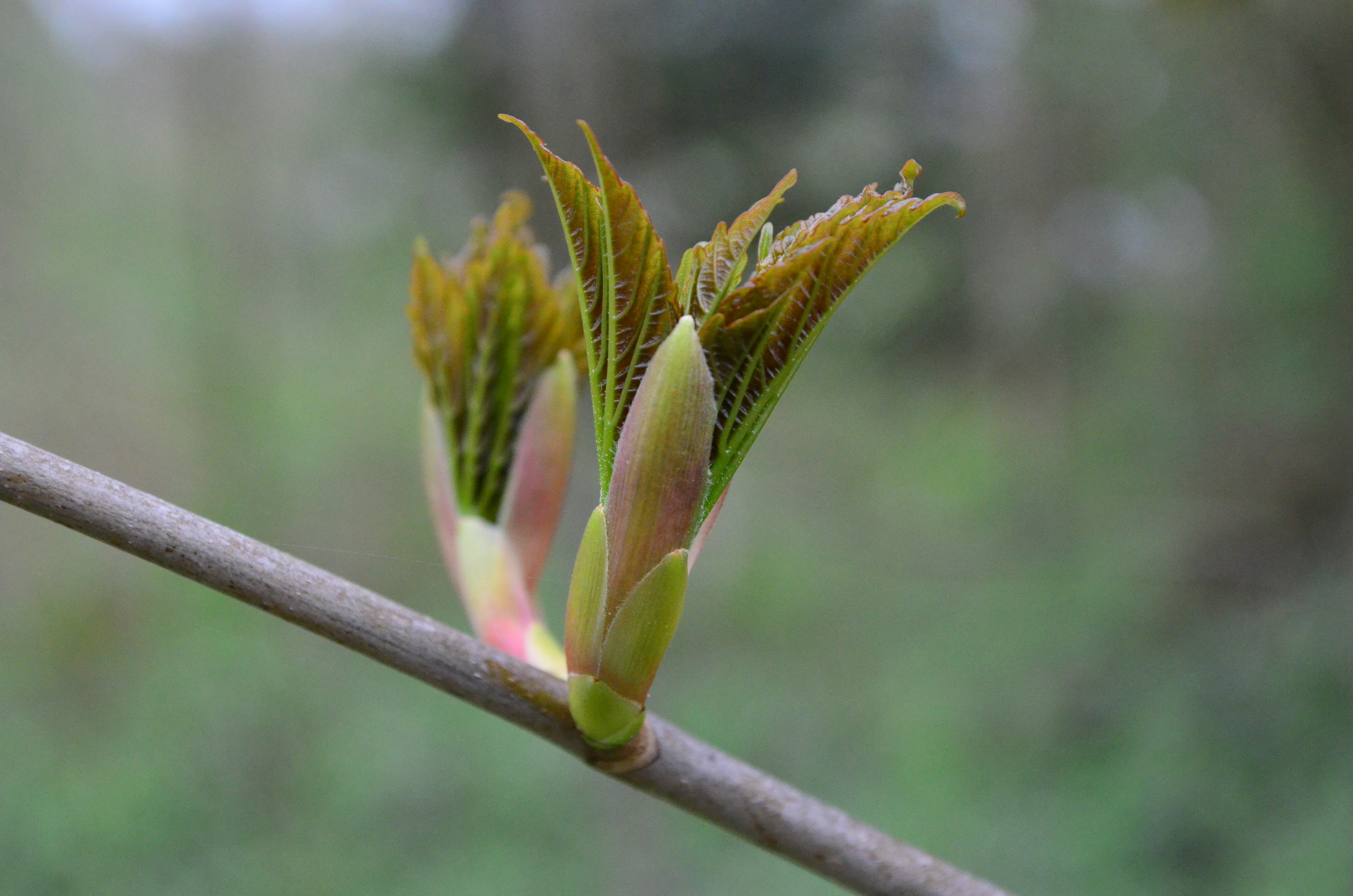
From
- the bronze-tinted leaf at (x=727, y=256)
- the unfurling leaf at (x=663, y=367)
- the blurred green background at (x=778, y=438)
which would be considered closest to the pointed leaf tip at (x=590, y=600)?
the unfurling leaf at (x=663, y=367)

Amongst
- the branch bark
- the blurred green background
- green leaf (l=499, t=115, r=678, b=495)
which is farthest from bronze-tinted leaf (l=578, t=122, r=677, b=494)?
the blurred green background

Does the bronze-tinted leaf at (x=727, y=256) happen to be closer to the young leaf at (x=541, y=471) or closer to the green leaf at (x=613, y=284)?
the green leaf at (x=613, y=284)

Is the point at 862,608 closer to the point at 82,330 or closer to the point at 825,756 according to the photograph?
the point at 825,756

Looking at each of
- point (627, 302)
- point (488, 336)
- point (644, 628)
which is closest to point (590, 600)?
point (644, 628)

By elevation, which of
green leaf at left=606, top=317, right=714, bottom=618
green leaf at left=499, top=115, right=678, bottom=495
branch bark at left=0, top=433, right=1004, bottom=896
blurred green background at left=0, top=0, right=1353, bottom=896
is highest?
green leaf at left=499, top=115, right=678, bottom=495

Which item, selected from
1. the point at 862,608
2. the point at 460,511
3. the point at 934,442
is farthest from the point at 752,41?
the point at 934,442

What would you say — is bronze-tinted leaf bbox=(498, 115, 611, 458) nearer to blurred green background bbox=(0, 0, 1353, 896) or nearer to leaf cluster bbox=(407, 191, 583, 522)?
leaf cluster bbox=(407, 191, 583, 522)
